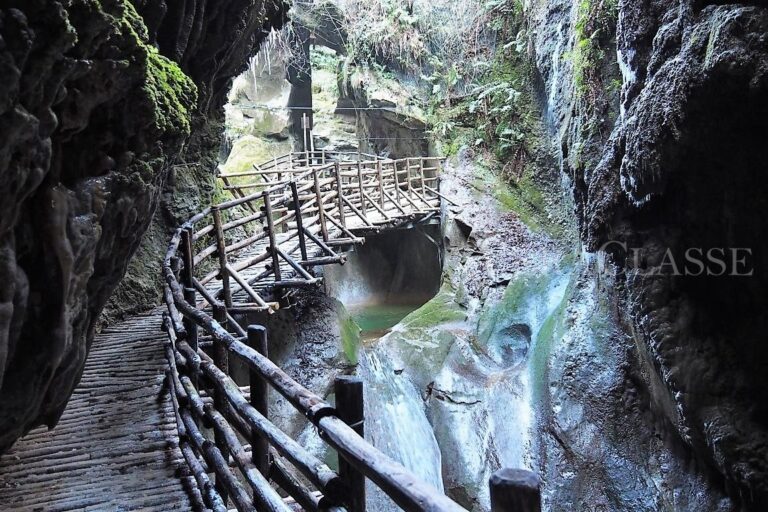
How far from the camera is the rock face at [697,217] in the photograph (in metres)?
4.17

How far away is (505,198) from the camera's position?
13367 millimetres

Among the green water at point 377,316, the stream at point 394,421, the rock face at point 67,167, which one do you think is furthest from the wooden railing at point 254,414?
the green water at point 377,316

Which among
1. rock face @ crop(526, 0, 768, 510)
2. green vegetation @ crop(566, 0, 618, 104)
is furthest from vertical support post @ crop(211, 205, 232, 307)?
green vegetation @ crop(566, 0, 618, 104)

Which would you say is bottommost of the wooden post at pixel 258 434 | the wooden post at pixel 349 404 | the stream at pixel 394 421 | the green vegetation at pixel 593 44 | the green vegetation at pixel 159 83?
the stream at pixel 394 421

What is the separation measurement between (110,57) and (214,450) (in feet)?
7.70

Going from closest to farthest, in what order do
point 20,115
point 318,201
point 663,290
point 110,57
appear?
point 20,115
point 110,57
point 663,290
point 318,201

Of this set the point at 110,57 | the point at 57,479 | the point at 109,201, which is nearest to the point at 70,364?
the point at 57,479

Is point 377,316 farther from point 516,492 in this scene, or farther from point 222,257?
point 516,492

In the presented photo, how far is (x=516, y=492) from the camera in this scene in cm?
130

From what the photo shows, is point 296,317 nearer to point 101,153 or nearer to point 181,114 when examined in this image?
point 181,114

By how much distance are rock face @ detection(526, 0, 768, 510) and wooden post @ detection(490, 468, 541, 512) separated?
3.60 meters

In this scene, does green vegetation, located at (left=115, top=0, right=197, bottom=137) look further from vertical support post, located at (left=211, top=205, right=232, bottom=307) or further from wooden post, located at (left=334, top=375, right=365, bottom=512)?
wooden post, located at (left=334, top=375, right=365, bottom=512)

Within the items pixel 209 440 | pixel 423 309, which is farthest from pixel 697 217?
pixel 423 309

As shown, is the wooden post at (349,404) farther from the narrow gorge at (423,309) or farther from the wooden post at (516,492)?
the wooden post at (516,492)
